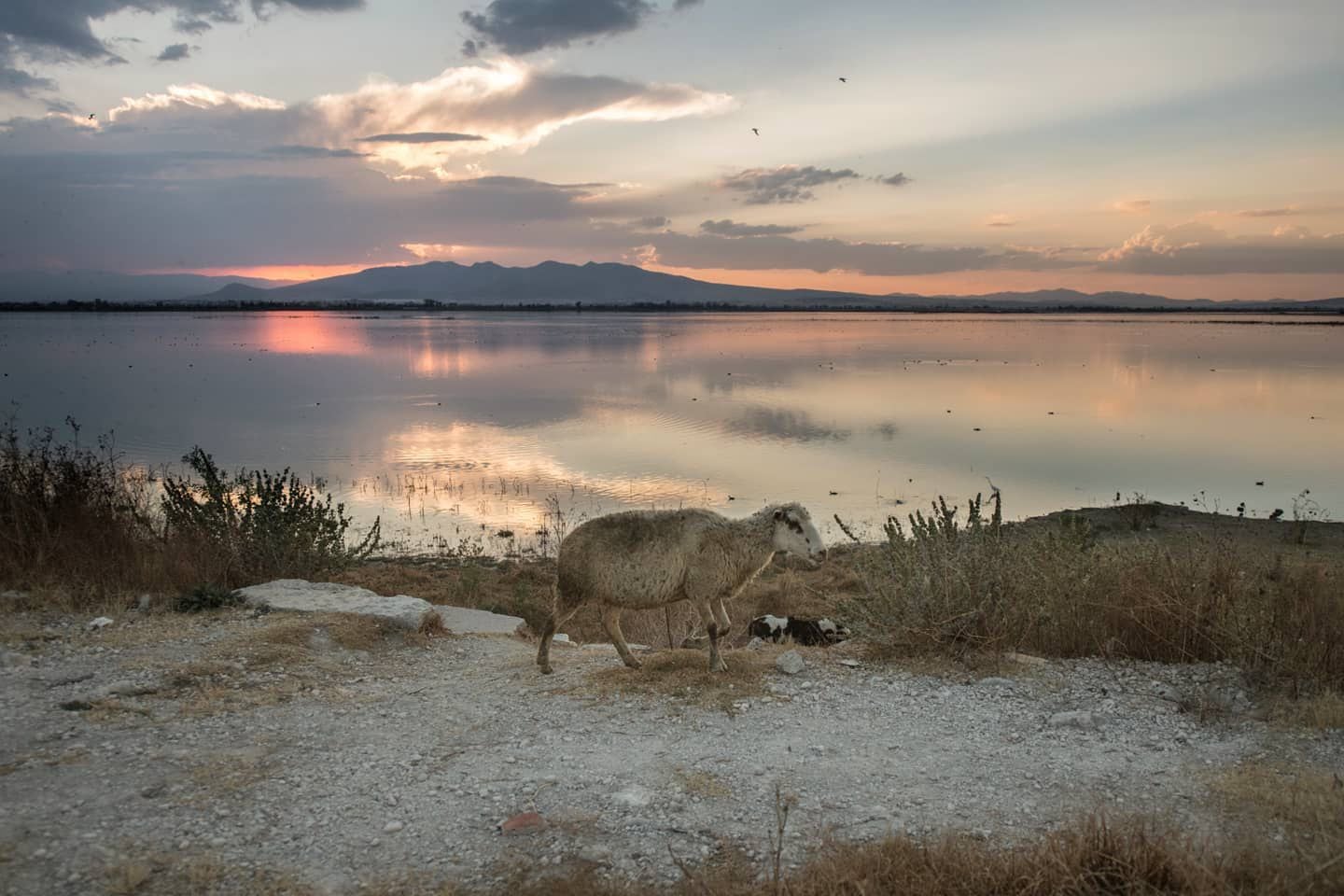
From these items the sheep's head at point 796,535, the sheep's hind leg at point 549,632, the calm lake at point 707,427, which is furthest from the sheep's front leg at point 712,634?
the calm lake at point 707,427

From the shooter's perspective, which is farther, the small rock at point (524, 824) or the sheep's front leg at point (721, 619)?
the sheep's front leg at point (721, 619)

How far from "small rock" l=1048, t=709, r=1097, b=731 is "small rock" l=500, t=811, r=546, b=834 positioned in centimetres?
428

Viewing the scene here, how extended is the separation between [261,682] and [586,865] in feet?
14.3

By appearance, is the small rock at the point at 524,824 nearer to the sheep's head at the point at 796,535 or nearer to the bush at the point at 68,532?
the sheep's head at the point at 796,535

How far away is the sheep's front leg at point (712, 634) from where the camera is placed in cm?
796

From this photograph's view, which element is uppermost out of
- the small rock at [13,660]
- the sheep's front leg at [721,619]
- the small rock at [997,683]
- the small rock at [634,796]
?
the sheep's front leg at [721,619]

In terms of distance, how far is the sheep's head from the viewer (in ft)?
25.9

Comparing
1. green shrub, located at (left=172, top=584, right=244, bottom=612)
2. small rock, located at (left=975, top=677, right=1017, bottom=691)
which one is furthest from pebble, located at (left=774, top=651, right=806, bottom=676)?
green shrub, located at (left=172, top=584, right=244, bottom=612)

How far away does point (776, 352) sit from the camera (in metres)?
77.8

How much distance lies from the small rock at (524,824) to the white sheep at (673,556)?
260cm

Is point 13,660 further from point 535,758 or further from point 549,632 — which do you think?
point 535,758

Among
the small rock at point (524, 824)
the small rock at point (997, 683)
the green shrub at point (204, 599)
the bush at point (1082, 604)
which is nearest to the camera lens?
the small rock at point (524, 824)

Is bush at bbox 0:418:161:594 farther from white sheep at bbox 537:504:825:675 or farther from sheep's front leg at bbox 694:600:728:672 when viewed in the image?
sheep's front leg at bbox 694:600:728:672

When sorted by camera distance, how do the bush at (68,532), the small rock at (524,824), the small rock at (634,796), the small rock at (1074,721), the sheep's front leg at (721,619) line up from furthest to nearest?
1. the bush at (68,532)
2. the sheep's front leg at (721,619)
3. the small rock at (1074,721)
4. the small rock at (634,796)
5. the small rock at (524,824)
